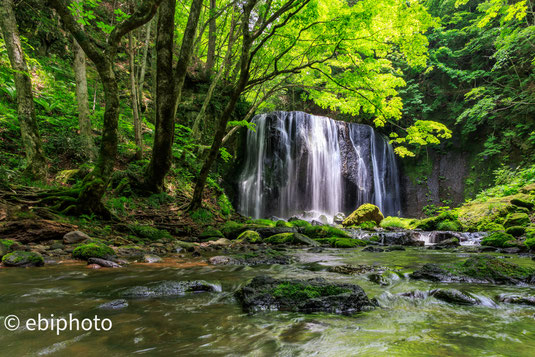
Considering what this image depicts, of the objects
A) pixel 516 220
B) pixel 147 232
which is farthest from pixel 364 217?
pixel 147 232

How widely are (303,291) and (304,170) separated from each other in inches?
616

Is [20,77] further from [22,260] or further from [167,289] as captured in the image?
[167,289]

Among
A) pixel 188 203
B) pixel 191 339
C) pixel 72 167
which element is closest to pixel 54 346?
pixel 191 339

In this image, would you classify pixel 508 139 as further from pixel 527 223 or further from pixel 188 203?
pixel 188 203

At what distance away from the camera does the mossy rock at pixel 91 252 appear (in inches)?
146

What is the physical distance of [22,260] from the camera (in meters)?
3.18

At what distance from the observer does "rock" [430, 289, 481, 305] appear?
2389mm

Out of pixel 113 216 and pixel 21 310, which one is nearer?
pixel 21 310

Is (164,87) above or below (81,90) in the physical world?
below

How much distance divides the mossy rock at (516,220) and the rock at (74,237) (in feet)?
37.8

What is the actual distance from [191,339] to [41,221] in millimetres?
4471

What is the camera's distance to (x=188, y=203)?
7934 mm

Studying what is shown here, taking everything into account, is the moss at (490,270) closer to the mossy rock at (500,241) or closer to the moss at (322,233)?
the mossy rock at (500,241)

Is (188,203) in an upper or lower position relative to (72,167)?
lower
